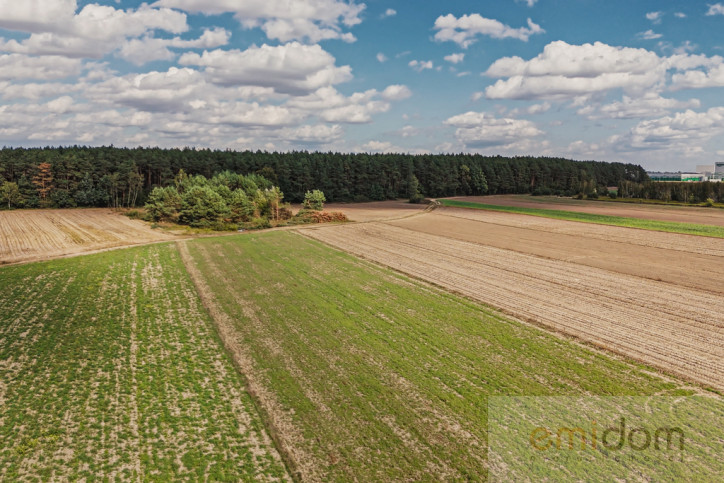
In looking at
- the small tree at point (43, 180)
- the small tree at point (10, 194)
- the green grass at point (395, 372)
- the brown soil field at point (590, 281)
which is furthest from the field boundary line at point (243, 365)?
the small tree at point (43, 180)

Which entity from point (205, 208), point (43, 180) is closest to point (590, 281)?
point (205, 208)

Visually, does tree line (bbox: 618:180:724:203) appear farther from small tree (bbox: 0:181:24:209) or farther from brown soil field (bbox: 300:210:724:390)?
small tree (bbox: 0:181:24:209)

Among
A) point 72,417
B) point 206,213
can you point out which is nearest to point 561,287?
point 72,417

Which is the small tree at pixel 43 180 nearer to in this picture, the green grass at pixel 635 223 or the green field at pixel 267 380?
the green field at pixel 267 380

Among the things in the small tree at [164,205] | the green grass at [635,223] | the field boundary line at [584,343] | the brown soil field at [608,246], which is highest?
the small tree at [164,205]

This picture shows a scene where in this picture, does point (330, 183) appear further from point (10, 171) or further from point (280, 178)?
point (10, 171)

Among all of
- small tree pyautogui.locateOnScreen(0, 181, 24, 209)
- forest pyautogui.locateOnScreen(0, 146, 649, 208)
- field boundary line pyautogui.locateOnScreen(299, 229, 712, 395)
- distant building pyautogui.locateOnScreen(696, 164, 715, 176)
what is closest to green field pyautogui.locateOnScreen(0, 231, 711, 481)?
field boundary line pyautogui.locateOnScreen(299, 229, 712, 395)

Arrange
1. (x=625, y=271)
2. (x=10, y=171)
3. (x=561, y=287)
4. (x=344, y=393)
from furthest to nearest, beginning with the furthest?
(x=10, y=171) → (x=625, y=271) → (x=561, y=287) → (x=344, y=393)
